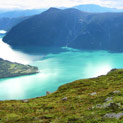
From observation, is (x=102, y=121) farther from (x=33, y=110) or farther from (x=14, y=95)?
(x=14, y=95)

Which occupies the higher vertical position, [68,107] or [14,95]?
[14,95]

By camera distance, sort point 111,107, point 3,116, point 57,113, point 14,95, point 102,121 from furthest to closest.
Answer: point 14,95, point 3,116, point 57,113, point 111,107, point 102,121

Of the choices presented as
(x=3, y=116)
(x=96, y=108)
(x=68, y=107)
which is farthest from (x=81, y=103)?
(x=3, y=116)

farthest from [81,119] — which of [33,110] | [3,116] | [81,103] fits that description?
[3,116]

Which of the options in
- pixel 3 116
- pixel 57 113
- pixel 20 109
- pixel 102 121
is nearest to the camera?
pixel 102 121

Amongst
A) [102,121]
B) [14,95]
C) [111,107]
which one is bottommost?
[102,121]

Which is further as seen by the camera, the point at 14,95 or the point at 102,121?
the point at 14,95

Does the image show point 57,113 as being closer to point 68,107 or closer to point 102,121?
point 68,107

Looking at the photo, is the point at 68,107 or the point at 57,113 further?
the point at 68,107

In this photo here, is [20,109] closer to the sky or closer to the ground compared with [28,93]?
closer to the ground
